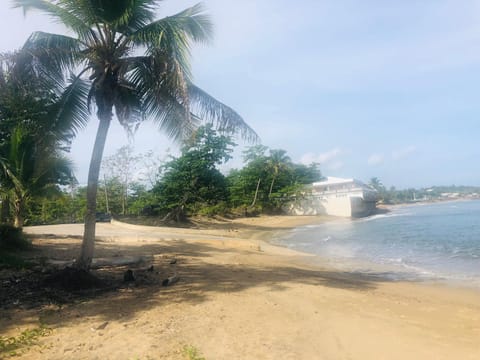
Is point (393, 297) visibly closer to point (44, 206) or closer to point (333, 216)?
point (44, 206)

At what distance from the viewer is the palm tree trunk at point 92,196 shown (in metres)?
6.75

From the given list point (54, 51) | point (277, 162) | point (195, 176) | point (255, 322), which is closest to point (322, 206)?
point (277, 162)

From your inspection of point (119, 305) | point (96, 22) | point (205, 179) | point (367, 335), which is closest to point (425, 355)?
point (367, 335)

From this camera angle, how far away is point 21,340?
4164mm

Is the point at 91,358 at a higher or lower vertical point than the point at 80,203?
lower

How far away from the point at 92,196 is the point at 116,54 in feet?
9.09

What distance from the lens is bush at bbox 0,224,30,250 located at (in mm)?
10855

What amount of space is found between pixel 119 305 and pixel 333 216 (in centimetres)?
4525

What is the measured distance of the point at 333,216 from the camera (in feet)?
159

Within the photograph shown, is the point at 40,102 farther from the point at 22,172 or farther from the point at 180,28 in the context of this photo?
the point at 22,172

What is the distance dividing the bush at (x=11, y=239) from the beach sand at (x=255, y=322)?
5698 millimetres

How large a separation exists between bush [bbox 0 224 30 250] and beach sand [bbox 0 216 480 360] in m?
5.70

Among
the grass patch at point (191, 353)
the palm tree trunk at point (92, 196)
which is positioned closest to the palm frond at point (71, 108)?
the palm tree trunk at point (92, 196)

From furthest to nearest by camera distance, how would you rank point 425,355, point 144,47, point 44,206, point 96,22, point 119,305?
point 44,206 → point 144,47 → point 96,22 → point 119,305 → point 425,355
